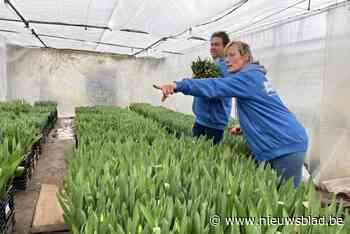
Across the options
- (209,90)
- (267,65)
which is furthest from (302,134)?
(267,65)

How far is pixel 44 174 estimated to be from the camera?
3.21 m

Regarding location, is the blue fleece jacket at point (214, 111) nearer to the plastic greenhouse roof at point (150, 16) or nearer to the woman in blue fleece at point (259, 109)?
the woman in blue fleece at point (259, 109)

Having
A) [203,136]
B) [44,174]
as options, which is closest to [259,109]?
[203,136]

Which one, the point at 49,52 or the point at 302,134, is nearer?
the point at 302,134

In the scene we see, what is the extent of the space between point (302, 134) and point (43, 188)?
1.47 metres

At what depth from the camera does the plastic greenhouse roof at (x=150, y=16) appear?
347cm

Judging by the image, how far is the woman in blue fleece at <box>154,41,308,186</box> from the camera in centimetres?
172

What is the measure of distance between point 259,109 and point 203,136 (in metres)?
0.55

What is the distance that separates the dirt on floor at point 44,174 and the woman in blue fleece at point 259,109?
934 mm

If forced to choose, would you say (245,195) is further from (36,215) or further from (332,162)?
(332,162)

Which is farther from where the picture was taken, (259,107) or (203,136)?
(203,136)

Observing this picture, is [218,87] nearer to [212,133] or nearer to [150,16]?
[212,133]

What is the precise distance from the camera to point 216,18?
4062 millimetres

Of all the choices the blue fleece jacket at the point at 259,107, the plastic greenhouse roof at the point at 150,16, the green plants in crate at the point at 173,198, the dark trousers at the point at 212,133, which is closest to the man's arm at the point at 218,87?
the blue fleece jacket at the point at 259,107
